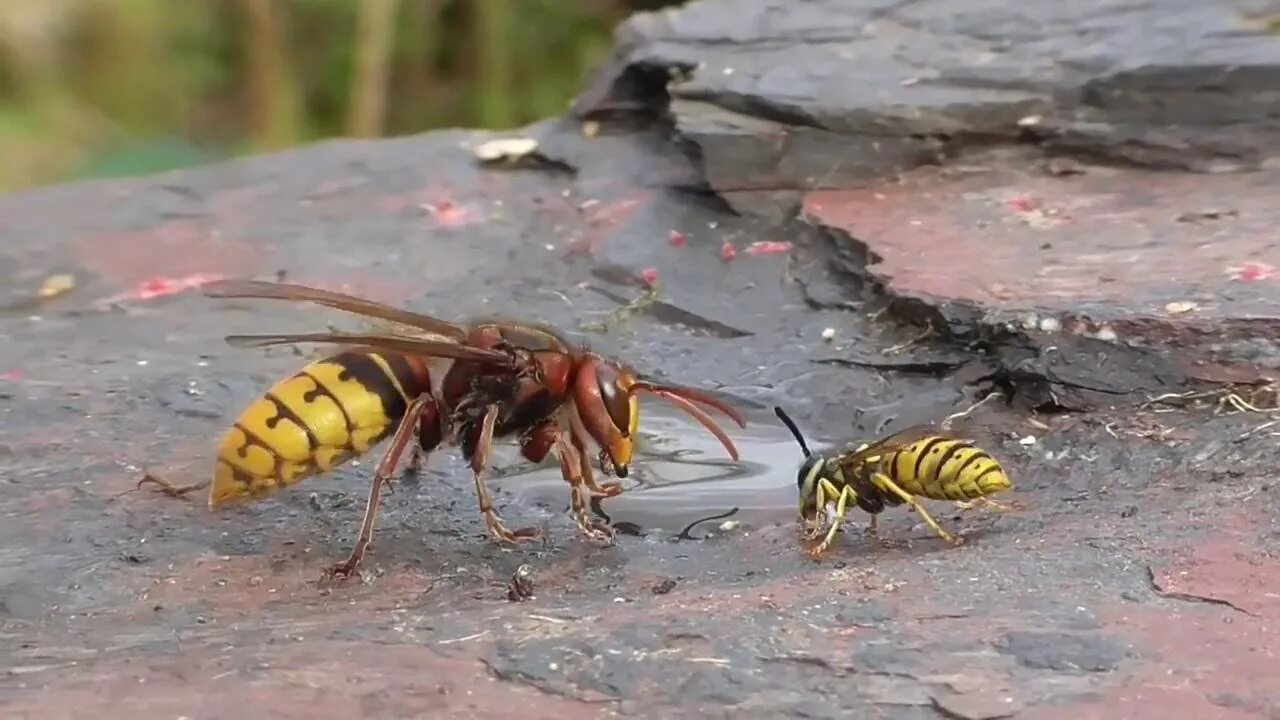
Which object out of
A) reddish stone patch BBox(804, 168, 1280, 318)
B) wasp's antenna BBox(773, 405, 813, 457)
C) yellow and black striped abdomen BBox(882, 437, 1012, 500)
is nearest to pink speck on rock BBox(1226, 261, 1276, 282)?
reddish stone patch BBox(804, 168, 1280, 318)

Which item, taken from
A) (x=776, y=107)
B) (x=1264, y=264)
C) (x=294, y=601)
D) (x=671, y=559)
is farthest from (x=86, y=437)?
(x=1264, y=264)

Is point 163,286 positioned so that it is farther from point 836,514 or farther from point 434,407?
point 836,514

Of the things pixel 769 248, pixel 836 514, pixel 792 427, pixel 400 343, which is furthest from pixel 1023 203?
pixel 400 343

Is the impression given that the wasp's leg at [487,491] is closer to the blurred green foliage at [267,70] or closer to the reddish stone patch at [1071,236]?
the reddish stone patch at [1071,236]

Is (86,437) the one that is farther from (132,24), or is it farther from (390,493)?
(132,24)

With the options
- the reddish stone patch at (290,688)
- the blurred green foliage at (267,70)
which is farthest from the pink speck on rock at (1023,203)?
the blurred green foliage at (267,70)

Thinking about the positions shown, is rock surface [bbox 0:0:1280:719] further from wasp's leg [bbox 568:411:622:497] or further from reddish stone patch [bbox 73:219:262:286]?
wasp's leg [bbox 568:411:622:497]
